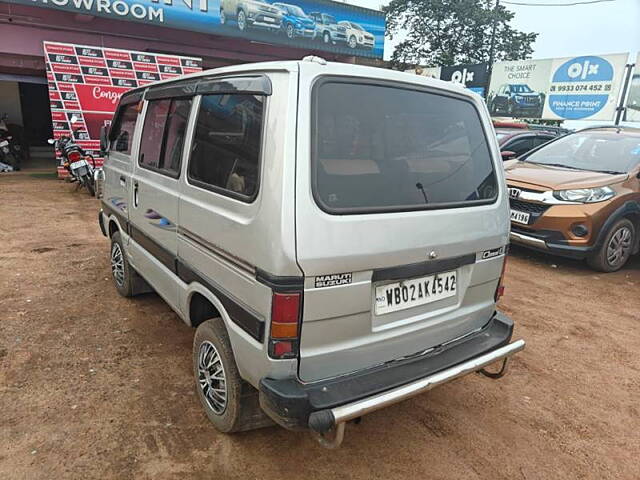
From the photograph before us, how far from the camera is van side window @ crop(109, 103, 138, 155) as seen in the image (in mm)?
3656

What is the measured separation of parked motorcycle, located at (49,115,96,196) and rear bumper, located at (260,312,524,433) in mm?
8576

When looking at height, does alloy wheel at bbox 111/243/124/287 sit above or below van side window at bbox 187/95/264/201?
below

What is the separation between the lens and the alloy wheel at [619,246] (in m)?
5.59

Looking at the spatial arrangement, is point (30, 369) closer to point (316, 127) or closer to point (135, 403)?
point (135, 403)

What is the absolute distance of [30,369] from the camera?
305cm

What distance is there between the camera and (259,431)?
2.54 meters

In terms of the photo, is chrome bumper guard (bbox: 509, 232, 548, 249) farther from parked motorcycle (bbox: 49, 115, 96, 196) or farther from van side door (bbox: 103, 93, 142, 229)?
parked motorcycle (bbox: 49, 115, 96, 196)

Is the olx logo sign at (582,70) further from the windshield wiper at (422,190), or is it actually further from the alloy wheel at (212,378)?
the alloy wheel at (212,378)

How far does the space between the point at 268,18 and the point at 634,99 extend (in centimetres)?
1165

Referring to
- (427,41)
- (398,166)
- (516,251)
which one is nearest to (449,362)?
(398,166)

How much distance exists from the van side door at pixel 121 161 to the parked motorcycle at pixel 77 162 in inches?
214

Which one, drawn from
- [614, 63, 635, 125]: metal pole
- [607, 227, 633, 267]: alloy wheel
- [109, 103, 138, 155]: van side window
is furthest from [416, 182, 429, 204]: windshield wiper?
[614, 63, 635, 125]: metal pole

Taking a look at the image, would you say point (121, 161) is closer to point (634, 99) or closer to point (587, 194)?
point (587, 194)

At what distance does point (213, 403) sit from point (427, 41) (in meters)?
35.6
